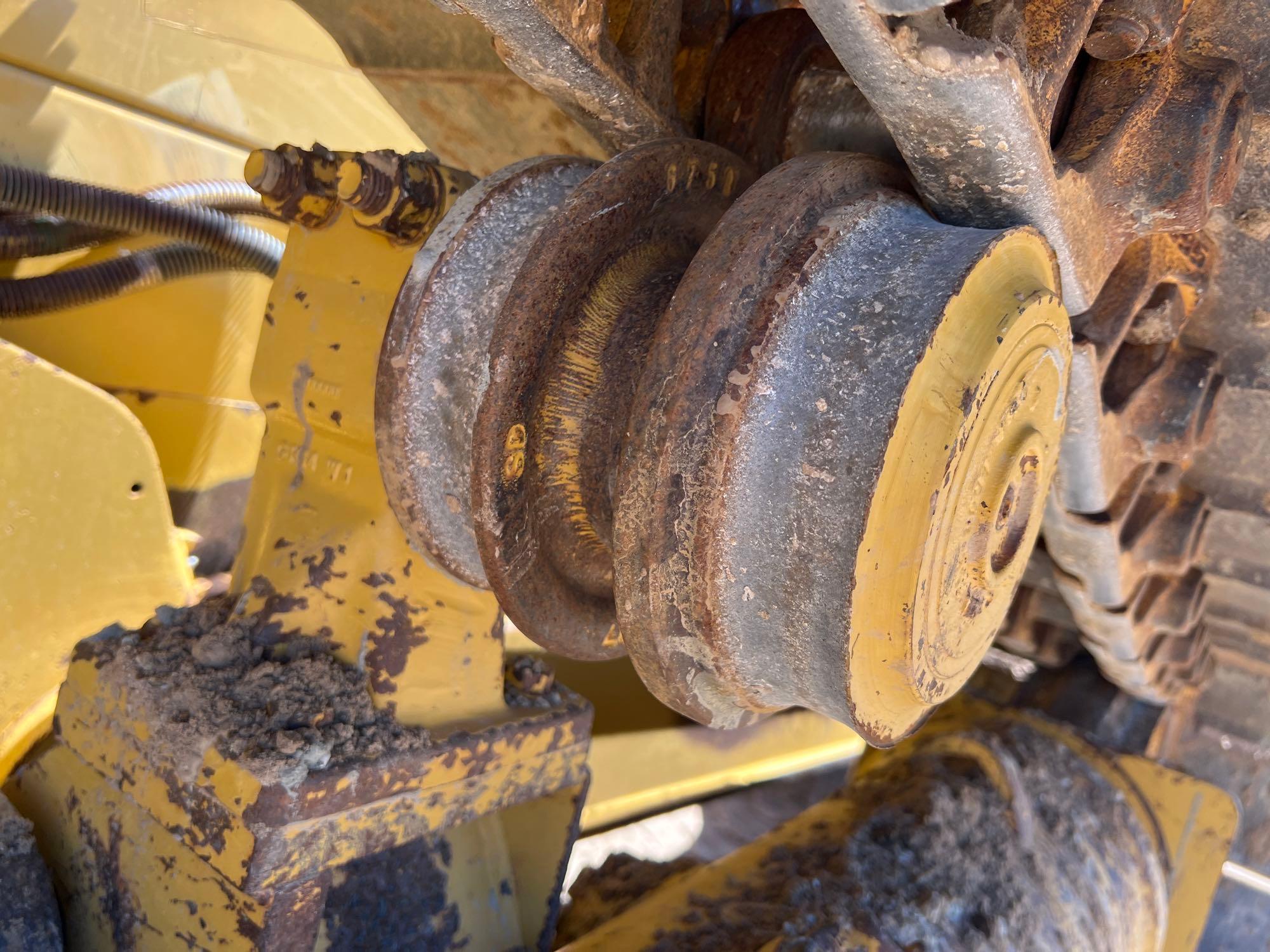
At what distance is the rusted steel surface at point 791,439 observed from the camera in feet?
2.35

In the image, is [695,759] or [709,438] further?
[695,759]

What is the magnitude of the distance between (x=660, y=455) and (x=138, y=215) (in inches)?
48.9

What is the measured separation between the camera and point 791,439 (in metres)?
0.73

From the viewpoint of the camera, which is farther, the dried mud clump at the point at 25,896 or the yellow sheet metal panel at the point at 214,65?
the yellow sheet metal panel at the point at 214,65

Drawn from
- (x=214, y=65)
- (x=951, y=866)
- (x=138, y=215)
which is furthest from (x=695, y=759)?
(x=214, y=65)

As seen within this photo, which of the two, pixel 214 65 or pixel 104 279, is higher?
pixel 214 65

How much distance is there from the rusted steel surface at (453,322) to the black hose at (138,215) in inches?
32.6

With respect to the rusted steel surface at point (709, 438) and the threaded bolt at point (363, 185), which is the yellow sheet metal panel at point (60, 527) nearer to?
the threaded bolt at point (363, 185)

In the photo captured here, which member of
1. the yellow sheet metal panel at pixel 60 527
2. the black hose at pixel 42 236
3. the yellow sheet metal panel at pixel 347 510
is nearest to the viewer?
the yellow sheet metal panel at pixel 347 510

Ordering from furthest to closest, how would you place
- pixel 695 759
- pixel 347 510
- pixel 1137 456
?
pixel 695 759, pixel 1137 456, pixel 347 510

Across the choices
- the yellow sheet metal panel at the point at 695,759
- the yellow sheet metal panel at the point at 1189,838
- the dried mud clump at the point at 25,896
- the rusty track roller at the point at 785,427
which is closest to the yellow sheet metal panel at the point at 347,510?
the rusty track roller at the point at 785,427

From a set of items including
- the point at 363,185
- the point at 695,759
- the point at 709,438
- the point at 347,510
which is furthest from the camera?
the point at 695,759

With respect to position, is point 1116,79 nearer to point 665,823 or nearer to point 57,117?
point 57,117

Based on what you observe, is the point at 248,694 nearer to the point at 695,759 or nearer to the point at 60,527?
the point at 60,527
